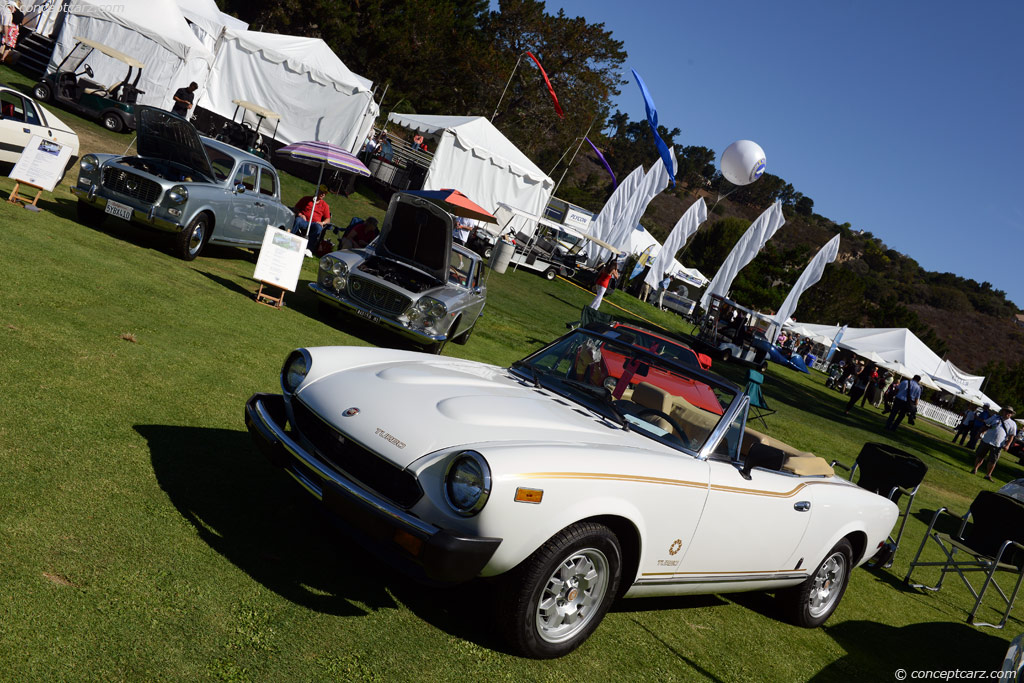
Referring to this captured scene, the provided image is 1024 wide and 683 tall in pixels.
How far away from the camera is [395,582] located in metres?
4.12

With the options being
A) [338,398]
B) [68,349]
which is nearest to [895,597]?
[338,398]

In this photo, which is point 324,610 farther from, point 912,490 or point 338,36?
point 338,36

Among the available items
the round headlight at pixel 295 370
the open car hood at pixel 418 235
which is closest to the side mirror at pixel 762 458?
the round headlight at pixel 295 370

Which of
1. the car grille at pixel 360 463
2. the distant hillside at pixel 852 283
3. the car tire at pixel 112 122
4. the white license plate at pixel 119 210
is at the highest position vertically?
the distant hillside at pixel 852 283

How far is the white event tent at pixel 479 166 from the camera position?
29031 mm

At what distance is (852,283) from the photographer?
3228 inches

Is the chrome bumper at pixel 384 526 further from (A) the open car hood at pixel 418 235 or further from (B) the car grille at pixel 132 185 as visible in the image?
(B) the car grille at pixel 132 185

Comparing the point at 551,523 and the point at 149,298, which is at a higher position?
the point at 551,523

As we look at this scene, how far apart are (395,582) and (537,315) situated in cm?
1619

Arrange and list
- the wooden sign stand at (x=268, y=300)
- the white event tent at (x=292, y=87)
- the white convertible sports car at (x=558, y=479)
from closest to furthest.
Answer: the white convertible sports car at (x=558, y=479) < the wooden sign stand at (x=268, y=300) < the white event tent at (x=292, y=87)

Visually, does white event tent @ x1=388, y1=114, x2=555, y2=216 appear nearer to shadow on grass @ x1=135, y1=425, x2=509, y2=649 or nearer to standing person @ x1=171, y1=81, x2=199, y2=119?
standing person @ x1=171, y1=81, x2=199, y2=119

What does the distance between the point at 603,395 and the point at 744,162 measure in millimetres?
21042

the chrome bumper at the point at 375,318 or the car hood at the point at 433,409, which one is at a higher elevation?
the car hood at the point at 433,409

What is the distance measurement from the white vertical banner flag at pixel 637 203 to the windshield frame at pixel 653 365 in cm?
2561
